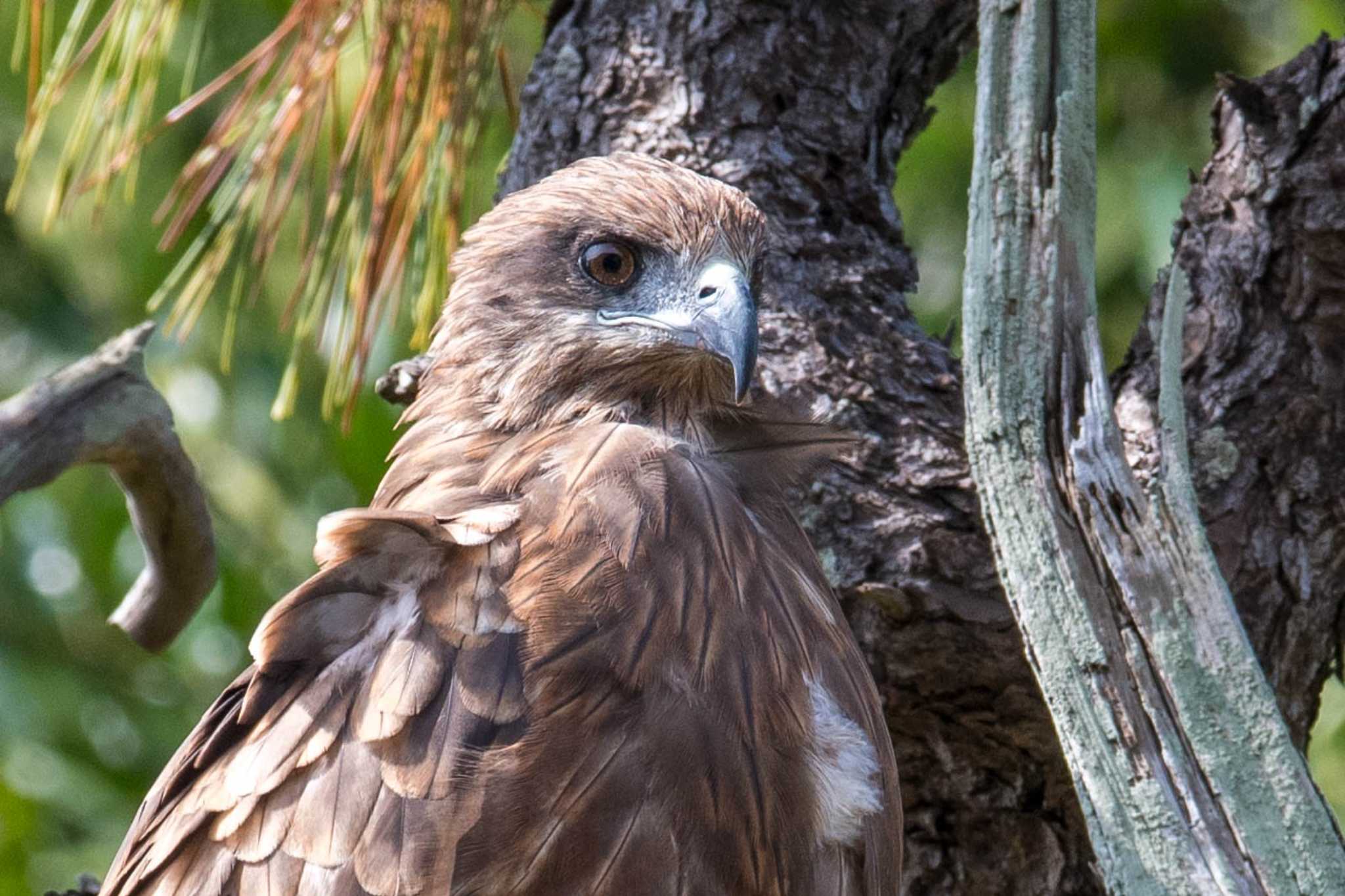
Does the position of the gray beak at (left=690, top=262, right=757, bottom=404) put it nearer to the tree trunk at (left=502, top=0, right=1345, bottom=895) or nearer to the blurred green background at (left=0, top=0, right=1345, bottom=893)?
the tree trunk at (left=502, top=0, right=1345, bottom=895)

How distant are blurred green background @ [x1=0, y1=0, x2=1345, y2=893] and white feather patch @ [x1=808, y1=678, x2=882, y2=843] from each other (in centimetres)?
534

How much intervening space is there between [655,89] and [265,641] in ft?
5.19

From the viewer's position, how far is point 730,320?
2461 millimetres

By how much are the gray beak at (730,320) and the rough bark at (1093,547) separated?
1.14 feet

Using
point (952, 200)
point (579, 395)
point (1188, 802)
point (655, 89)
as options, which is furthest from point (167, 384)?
point (1188, 802)

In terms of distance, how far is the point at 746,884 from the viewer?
2189mm

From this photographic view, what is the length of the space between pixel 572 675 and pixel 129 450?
121cm

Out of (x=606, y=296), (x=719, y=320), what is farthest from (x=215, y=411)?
(x=719, y=320)

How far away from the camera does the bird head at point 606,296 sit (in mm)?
2582

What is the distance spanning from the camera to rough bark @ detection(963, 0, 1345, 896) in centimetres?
225

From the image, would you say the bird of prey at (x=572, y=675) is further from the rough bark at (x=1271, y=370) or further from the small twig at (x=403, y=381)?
the rough bark at (x=1271, y=370)

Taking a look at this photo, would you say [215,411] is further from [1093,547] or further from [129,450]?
[1093,547]

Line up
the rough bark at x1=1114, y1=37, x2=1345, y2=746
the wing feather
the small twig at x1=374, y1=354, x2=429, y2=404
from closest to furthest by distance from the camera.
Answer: the wing feather, the rough bark at x1=1114, y1=37, x2=1345, y2=746, the small twig at x1=374, y1=354, x2=429, y2=404

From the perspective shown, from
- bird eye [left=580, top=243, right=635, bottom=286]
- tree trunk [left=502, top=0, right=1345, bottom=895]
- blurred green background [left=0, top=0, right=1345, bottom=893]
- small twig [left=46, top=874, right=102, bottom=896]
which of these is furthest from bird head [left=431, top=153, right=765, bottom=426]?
blurred green background [left=0, top=0, right=1345, bottom=893]
